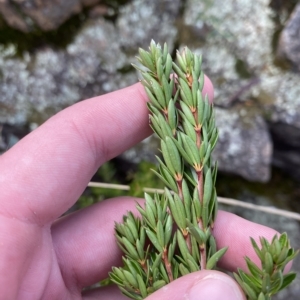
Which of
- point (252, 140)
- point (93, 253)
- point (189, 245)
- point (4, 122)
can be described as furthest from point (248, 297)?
point (4, 122)

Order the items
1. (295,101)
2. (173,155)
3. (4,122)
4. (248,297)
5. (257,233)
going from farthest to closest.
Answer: (4,122) → (295,101) → (257,233) → (173,155) → (248,297)

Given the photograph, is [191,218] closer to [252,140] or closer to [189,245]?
[189,245]

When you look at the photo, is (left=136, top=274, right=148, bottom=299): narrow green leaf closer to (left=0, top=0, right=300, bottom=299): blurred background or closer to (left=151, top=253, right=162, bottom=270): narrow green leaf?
(left=151, top=253, right=162, bottom=270): narrow green leaf

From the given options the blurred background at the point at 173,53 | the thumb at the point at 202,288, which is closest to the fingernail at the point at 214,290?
the thumb at the point at 202,288

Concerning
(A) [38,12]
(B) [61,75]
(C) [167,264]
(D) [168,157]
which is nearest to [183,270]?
(C) [167,264]

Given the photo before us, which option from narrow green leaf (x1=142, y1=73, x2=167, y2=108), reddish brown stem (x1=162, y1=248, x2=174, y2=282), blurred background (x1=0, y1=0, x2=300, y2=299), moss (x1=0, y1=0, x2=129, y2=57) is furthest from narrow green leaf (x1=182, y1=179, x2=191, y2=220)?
moss (x1=0, y1=0, x2=129, y2=57)

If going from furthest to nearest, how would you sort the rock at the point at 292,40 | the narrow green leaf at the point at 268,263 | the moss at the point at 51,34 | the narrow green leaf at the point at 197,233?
the moss at the point at 51,34
the rock at the point at 292,40
the narrow green leaf at the point at 197,233
the narrow green leaf at the point at 268,263

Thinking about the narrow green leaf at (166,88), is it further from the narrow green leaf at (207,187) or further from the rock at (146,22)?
the rock at (146,22)
